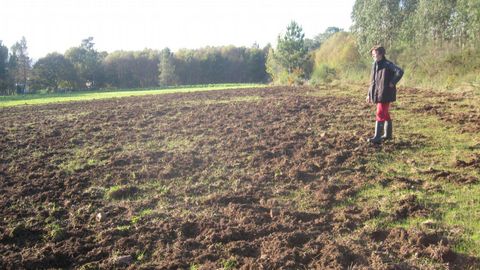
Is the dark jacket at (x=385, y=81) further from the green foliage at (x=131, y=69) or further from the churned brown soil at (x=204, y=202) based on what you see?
the green foliage at (x=131, y=69)

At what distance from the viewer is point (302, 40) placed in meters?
51.1

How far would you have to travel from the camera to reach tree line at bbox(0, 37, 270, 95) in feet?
226

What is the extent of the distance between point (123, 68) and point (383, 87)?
249 ft

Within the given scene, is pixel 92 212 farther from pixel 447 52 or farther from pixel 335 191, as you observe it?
pixel 447 52

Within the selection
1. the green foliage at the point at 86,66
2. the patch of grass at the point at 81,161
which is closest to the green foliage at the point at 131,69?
the green foliage at the point at 86,66

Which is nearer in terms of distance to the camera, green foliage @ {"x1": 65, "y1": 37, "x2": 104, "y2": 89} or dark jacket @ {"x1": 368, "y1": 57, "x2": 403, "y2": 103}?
dark jacket @ {"x1": 368, "y1": 57, "x2": 403, "y2": 103}

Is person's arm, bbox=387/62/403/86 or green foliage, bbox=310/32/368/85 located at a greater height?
green foliage, bbox=310/32/368/85

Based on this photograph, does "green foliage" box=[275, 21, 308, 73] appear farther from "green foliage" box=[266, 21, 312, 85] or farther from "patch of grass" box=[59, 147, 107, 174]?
"patch of grass" box=[59, 147, 107, 174]

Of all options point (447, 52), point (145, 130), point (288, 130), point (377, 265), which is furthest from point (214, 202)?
point (447, 52)

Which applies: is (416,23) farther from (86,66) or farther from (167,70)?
(86,66)

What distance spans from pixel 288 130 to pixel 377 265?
719 centimetres

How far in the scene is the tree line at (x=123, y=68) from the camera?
68875 millimetres

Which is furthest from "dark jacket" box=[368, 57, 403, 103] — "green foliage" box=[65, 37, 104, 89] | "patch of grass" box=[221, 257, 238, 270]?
"green foliage" box=[65, 37, 104, 89]

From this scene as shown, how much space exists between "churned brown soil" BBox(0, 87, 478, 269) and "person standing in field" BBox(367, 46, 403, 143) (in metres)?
0.48
